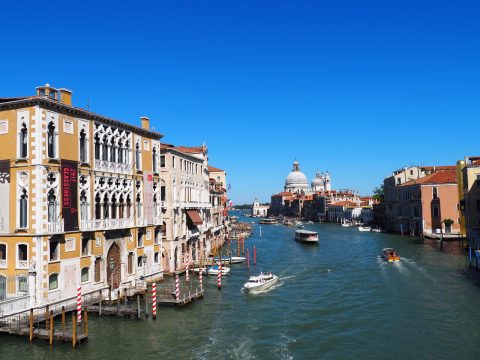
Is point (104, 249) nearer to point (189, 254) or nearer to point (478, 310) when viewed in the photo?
point (189, 254)

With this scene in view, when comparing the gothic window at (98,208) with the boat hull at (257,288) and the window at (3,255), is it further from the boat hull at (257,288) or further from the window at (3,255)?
the boat hull at (257,288)

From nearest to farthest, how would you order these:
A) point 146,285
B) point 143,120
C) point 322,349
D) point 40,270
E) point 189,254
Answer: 1. point 322,349
2. point 40,270
3. point 146,285
4. point 143,120
5. point 189,254

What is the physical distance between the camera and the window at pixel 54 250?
21562 millimetres

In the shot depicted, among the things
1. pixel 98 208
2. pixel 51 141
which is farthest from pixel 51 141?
pixel 98 208

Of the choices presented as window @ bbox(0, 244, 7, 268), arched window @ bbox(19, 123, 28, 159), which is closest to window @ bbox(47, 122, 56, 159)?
arched window @ bbox(19, 123, 28, 159)

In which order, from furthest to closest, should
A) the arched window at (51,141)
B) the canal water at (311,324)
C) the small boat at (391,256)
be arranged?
the small boat at (391,256)
the arched window at (51,141)
the canal water at (311,324)

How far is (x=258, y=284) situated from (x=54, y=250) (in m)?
12.4

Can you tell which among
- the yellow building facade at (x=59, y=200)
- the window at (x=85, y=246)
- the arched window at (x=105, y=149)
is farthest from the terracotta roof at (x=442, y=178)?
the window at (x=85, y=246)

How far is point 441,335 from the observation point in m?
19.7

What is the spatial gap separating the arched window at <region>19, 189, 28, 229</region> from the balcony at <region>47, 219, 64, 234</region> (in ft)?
3.48

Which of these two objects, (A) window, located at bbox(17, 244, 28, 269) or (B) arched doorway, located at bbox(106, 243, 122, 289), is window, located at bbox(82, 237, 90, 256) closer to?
(B) arched doorway, located at bbox(106, 243, 122, 289)

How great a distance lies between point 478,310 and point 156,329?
15389mm

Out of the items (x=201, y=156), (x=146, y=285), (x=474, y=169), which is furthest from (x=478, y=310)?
(x=201, y=156)

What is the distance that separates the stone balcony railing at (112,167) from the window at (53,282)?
596 centimetres
